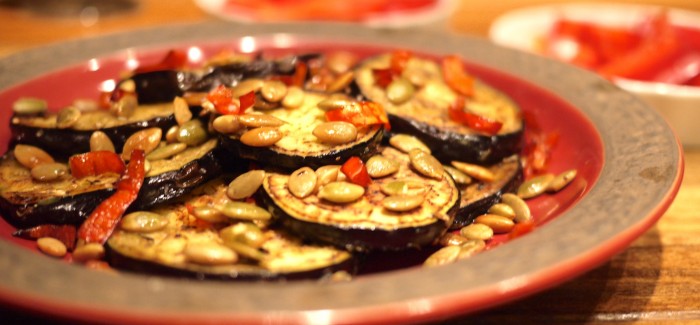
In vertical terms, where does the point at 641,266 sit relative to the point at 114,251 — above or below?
below

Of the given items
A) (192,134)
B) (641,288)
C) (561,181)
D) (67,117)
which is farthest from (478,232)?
(67,117)

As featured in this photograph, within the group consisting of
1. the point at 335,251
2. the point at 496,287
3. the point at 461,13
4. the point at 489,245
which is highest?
the point at 496,287

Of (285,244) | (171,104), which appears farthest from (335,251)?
(171,104)

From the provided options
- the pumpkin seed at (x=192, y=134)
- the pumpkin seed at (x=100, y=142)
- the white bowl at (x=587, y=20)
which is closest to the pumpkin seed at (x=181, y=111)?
the pumpkin seed at (x=192, y=134)

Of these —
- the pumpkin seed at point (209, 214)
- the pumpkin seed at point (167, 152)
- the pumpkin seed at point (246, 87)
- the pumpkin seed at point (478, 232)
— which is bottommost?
the pumpkin seed at point (478, 232)

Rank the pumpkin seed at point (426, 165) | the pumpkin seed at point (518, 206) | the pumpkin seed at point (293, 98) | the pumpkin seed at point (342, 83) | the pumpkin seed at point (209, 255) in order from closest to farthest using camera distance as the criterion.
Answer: the pumpkin seed at point (209, 255)
the pumpkin seed at point (426, 165)
the pumpkin seed at point (518, 206)
the pumpkin seed at point (293, 98)
the pumpkin seed at point (342, 83)

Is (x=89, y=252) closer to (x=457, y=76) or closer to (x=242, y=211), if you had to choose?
(x=242, y=211)

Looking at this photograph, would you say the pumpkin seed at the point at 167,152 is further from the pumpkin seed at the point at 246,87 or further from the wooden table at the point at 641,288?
the wooden table at the point at 641,288

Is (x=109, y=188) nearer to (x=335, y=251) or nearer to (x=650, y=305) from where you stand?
(x=335, y=251)
